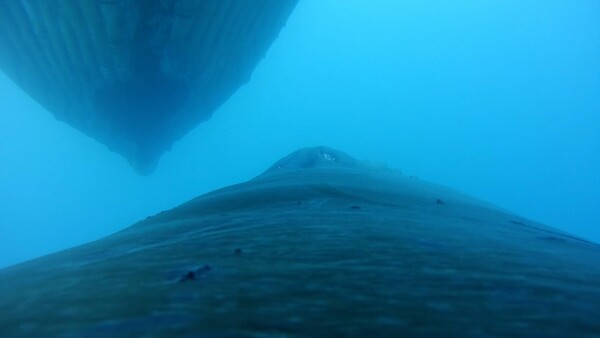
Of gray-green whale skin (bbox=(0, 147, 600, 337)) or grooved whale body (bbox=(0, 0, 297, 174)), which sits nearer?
gray-green whale skin (bbox=(0, 147, 600, 337))

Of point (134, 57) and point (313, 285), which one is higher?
point (134, 57)

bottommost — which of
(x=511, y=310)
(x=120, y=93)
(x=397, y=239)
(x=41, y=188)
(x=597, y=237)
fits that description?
(x=597, y=237)

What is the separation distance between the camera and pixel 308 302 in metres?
1.00

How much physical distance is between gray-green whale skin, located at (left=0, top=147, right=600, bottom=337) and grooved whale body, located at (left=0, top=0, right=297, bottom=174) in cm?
788

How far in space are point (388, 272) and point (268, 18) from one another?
38.4 feet

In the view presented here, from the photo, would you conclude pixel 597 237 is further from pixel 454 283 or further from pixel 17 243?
pixel 17 243

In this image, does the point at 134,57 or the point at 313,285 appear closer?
the point at 313,285

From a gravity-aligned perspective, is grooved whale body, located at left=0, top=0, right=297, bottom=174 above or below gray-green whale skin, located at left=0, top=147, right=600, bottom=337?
above

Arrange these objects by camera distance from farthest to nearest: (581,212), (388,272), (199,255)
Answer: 1. (581,212)
2. (199,255)
3. (388,272)

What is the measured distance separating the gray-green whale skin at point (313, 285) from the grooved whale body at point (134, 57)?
25.9 feet

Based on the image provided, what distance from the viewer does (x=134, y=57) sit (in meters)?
10.1

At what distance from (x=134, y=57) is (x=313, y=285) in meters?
10.4

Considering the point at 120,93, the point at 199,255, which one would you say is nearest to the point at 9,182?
the point at 120,93

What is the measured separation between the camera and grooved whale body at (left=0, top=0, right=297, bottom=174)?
8.69m
